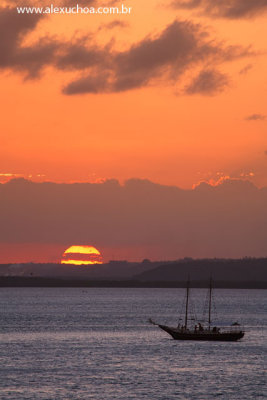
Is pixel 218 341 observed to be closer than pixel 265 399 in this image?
No

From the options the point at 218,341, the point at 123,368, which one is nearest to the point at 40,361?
the point at 123,368

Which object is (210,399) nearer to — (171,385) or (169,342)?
(171,385)

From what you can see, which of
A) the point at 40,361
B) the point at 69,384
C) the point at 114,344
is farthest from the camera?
the point at 114,344

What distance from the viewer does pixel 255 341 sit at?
564 ft

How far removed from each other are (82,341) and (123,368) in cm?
4861

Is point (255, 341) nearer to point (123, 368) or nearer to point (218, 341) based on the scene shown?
point (218, 341)

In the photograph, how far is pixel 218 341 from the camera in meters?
167

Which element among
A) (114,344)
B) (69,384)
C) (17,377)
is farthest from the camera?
(114,344)

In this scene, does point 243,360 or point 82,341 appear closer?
point 243,360

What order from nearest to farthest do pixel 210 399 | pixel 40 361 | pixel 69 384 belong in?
1. pixel 210 399
2. pixel 69 384
3. pixel 40 361

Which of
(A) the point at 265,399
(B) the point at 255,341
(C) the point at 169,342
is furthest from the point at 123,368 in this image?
(B) the point at 255,341

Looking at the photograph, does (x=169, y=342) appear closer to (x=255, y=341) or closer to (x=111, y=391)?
(x=255, y=341)

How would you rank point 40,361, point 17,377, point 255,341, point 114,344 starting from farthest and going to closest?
point 255,341 → point 114,344 → point 40,361 → point 17,377

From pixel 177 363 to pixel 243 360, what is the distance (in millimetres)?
12733
